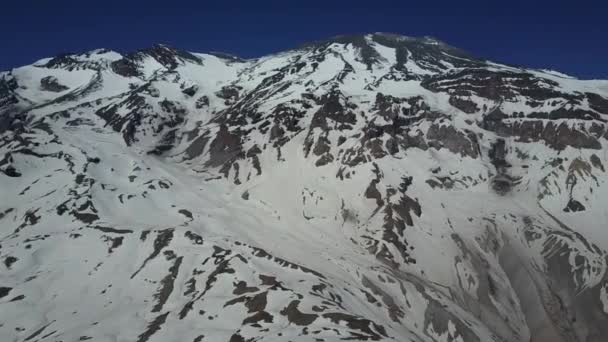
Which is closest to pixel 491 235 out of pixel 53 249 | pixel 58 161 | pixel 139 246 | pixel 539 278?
pixel 539 278

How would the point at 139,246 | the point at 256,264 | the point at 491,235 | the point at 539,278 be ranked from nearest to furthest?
the point at 256,264 < the point at 139,246 < the point at 539,278 < the point at 491,235

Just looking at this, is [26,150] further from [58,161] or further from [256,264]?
[256,264]

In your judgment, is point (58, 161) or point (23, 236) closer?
point (23, 236)

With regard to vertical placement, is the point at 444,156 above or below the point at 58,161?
above

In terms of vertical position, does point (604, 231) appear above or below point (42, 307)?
above

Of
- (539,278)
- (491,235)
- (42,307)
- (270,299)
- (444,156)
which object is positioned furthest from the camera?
(444,156)

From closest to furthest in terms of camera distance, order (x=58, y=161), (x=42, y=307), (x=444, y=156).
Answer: (x=42, y=307)
(x=58, y=161)
(x=444, y=156)

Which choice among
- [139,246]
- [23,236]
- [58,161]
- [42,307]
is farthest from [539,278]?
[58,161]

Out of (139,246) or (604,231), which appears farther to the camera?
(604,231)

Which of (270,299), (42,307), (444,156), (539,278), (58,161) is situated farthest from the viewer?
(444,156)

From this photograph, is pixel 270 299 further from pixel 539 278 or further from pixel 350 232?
pixel 539 278
